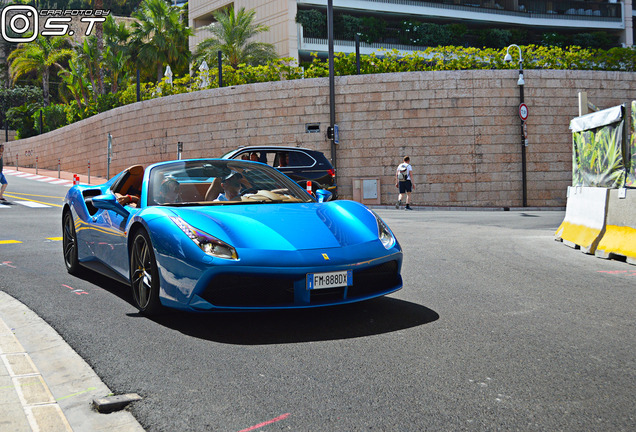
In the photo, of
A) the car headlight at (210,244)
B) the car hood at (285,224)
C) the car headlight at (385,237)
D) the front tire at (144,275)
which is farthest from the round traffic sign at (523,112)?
the car headlight at (210,244)

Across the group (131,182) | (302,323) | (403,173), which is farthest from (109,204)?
(403,173)

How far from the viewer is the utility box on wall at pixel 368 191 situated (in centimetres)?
2366

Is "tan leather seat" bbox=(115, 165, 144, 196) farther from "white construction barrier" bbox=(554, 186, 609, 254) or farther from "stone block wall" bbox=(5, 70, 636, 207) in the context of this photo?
"stone block wall" bbox=(5, 70, 636, 207)

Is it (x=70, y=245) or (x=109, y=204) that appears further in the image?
(x=70, y=245)

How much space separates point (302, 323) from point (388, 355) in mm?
971

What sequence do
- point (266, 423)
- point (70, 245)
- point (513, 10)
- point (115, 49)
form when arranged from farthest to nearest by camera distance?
point (513, 10), point (115, 49), point (70, 245), point (266, 423)

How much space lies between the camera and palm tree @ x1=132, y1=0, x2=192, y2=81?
149 ft

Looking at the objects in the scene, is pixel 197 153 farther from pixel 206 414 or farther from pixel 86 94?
pixel 86 94

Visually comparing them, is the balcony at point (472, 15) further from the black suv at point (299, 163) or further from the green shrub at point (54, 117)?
the black suv at point (299, 163)

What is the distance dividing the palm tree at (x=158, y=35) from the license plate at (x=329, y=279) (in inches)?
1719

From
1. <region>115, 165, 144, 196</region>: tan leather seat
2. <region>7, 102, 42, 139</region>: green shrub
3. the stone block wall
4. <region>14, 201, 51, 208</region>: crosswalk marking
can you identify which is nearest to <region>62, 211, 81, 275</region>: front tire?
<region>115, 165, 144, 196</region>: tan leather seat

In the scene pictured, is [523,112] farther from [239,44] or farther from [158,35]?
[158,35]

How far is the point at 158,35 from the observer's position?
45.6 meters

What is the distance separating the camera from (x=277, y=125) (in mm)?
24953
